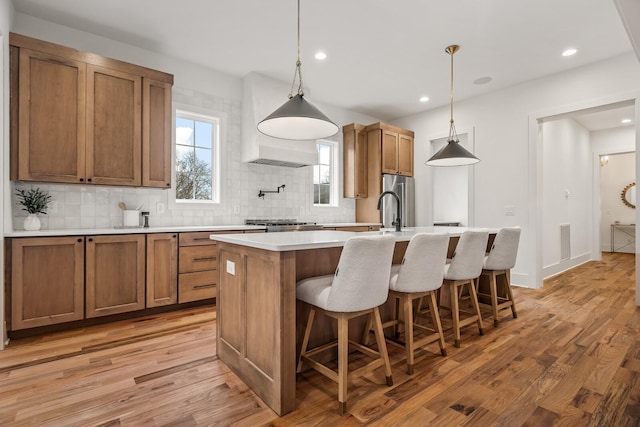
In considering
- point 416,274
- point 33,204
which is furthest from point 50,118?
point 416,274

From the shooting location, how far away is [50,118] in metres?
2.92

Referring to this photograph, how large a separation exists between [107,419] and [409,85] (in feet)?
16.1

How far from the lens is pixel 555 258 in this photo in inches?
220

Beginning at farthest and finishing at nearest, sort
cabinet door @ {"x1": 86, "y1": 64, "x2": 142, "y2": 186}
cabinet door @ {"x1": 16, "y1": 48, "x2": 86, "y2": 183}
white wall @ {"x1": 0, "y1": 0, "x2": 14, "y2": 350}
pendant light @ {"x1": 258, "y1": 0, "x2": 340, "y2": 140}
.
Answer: cabinet door @ {"x1": 86, "y1": 64, "x2": 142, "y2": 186} → cabinet door @ {"x1": 16, "y1": 48, "x2": 86, "y2": 183} → white wall @ {"x1": 0, "y1": 0, "x2": 14, "y2": 350} → pendant light @ {"x1": 258, "y1": 0, "x2": 340, "y2": 140}

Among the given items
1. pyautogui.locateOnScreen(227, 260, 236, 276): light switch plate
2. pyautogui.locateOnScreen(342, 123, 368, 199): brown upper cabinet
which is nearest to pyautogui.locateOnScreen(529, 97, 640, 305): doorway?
pyautogui.locateOnScreen(342, 123, 368, 199): brown upper cabinet

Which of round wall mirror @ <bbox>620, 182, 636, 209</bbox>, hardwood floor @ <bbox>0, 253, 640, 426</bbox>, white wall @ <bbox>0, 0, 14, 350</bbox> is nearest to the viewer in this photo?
hardwood floor @ <bbox>0, 253, 640, 426</bbox>

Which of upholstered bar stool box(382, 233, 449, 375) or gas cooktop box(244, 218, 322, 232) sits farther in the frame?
gas cooktop box(244, 218, 322, 232)

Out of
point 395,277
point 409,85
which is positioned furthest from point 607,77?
point 395,277

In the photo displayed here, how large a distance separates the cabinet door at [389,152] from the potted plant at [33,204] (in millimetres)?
4503

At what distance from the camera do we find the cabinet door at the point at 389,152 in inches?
221

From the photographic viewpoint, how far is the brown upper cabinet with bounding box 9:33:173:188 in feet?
9.18

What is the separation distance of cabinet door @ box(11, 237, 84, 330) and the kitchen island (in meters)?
1.50

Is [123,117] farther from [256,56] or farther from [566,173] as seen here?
[566,173]

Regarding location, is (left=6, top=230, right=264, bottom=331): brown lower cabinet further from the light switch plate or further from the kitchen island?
the kitchen island
